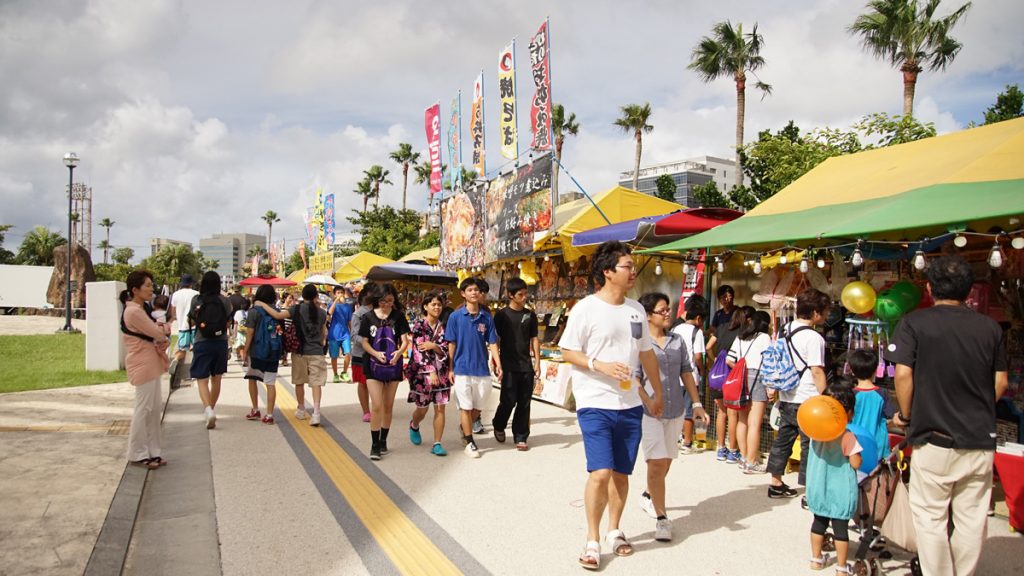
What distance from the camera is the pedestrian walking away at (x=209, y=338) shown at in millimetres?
8000

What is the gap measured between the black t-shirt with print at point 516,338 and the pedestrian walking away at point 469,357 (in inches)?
16.8

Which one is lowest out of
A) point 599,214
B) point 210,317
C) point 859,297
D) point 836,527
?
point 836,527

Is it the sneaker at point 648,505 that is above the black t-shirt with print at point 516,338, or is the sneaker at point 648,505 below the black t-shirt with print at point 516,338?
below

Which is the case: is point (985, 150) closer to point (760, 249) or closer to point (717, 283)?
point (760, 249)

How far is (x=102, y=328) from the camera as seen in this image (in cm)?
1361

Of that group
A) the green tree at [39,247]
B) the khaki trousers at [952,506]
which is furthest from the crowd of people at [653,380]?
the green tree at [39,247]

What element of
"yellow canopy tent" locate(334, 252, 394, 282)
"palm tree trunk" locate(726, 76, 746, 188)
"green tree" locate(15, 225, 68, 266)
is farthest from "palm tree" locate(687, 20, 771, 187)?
"green tree" locate(15, 225, 68, 266)

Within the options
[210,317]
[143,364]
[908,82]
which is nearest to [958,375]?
[143,364]

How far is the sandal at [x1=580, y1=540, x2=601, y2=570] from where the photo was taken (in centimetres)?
397

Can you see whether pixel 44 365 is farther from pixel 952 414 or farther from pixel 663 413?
pixel 952 414

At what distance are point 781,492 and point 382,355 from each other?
403 cm

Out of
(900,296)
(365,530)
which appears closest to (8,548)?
(365,530)

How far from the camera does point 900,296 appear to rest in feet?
20.3

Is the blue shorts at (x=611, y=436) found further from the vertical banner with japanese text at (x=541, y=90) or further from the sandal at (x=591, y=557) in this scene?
the vertical banner with japanese text at (x=541, y=90)
